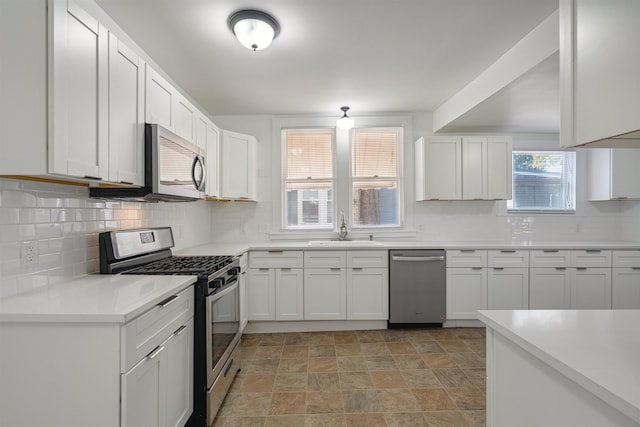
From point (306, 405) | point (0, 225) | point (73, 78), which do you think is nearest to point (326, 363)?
point (306, 405)

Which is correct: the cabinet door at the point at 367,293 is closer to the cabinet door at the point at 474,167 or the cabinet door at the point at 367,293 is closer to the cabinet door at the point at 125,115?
the cabinet door at the point at 474,167

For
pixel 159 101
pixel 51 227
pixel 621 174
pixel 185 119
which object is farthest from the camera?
pixel 621 174

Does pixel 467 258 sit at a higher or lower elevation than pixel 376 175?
lower

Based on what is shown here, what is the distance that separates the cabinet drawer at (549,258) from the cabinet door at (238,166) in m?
3.25

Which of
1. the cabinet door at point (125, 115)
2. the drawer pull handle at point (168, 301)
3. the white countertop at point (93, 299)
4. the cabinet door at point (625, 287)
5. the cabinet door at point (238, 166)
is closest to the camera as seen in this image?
the white countertop at point (93, 299)

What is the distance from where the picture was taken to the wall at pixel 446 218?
4.02 metres

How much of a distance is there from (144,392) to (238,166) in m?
2.61

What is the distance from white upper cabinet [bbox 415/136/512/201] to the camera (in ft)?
12.2

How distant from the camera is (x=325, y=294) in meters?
3.40

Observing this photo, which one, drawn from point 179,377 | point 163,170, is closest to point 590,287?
point 179,377

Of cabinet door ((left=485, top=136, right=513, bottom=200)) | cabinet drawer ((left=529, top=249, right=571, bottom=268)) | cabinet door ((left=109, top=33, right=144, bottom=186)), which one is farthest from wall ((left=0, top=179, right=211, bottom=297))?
cabinet drawer ((left=529, top=249, right=571, bottom=268))

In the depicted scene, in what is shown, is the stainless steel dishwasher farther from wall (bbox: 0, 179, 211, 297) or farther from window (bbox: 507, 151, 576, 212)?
wall (bbox: 0, 179, 211, 297)

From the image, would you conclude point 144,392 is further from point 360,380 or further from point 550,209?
point 550,209

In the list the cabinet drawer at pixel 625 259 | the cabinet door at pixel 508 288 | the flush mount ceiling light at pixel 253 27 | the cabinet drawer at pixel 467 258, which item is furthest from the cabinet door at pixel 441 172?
the flush mount ceiling light at pixel 253 27
